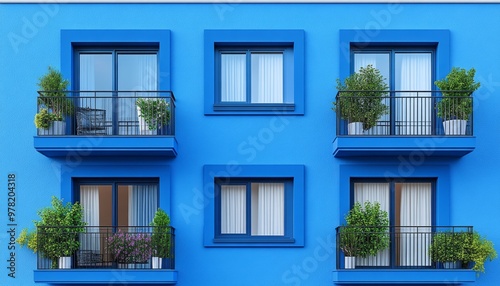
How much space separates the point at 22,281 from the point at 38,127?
311 centimetres

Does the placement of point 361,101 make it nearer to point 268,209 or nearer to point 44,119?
point 268,209

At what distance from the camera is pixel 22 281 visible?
12.6m

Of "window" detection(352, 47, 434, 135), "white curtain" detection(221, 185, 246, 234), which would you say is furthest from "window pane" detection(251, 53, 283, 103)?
"white curtain" detection(221, 185, 246, 234)

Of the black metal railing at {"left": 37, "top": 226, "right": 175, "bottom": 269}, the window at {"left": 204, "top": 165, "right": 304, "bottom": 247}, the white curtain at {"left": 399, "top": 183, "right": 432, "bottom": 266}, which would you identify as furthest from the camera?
the window at {"left": 204, "top": 165, "right": 304, "bottom": 247}

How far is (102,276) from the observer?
11906mm

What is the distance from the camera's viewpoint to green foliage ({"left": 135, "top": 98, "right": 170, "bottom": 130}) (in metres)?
12.2

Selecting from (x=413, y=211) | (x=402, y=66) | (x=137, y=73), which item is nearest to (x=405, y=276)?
(x=413, y=211)

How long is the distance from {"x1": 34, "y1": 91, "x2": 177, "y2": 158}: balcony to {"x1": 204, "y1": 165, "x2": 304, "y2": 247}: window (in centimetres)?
124

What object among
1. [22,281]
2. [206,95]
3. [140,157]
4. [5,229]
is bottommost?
[22,281]

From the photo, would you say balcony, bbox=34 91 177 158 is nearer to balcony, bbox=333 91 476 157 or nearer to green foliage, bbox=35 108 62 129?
green foliage, bbox=35 108 62 129

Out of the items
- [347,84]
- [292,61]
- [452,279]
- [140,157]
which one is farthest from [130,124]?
[452,279]

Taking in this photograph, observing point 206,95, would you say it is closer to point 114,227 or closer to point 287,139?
point 287,139

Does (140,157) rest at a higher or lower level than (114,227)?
higher

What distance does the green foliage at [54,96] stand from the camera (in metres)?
12.2
